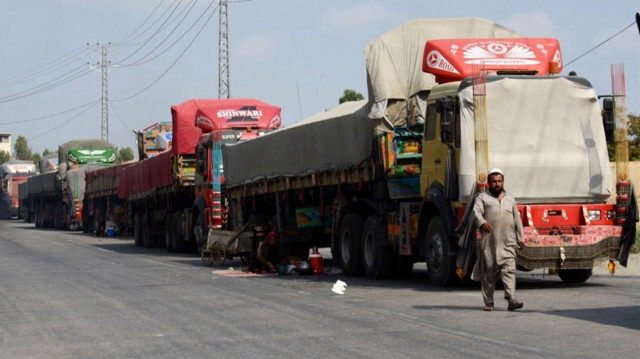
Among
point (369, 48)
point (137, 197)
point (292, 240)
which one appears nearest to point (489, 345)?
point (369, 48)

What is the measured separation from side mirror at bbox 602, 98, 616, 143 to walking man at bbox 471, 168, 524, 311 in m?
3.67

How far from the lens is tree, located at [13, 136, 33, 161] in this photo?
7431 inches

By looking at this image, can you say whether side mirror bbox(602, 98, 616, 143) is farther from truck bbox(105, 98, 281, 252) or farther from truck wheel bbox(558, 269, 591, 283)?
truck bbox(105, 98, 281, 252)

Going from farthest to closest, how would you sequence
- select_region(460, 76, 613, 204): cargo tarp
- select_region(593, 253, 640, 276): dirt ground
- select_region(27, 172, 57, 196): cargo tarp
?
1. select_region(27, 172, 57, 196): cargo tarp
2. select_region(593, 253, 640, 276): dirt ground
3. select_region(460, 76, 613, 204): cargo tarp

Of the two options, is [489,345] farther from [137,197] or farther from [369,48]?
[137,197]

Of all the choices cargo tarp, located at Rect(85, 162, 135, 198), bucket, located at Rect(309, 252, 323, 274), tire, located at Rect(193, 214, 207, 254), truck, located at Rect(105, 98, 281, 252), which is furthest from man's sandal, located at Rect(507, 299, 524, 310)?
cargo tarp, located at Rect(85, 162, 135, 198)

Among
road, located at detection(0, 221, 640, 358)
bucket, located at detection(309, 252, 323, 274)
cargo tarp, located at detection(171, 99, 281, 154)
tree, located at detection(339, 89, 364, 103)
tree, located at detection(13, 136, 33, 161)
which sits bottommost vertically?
road, located at detection(0, 221, 640, 358)

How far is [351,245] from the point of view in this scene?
19.4 metres

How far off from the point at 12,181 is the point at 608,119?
70179 millimetres

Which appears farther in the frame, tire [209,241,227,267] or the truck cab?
tire [209,241,227,267]

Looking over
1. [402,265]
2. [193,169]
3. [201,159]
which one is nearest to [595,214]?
[402,265]

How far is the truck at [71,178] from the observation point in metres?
54.0

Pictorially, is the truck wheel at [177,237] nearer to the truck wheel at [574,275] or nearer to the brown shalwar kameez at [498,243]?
the truck wheel at [574,275]

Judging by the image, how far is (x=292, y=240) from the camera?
22891mm
